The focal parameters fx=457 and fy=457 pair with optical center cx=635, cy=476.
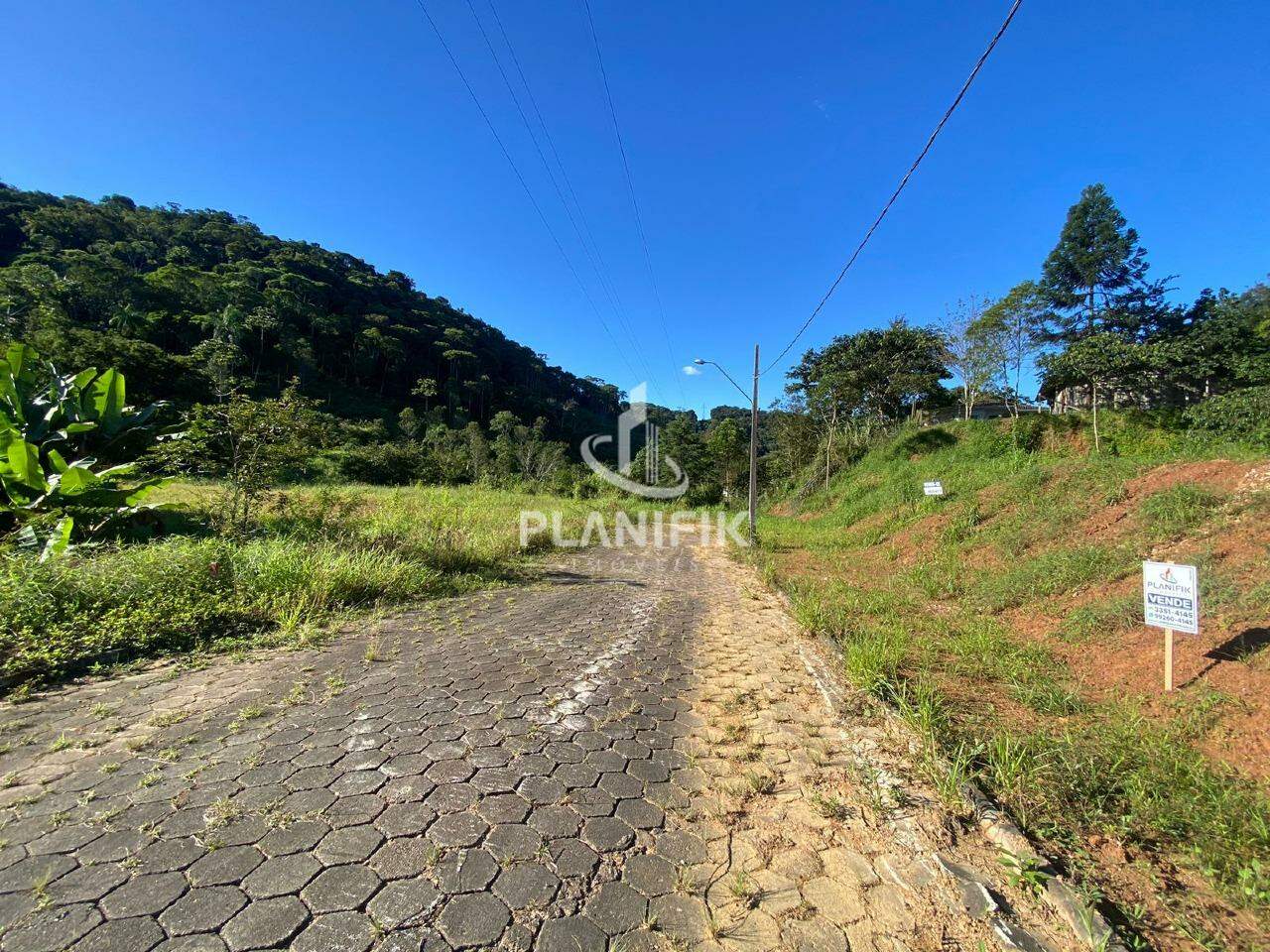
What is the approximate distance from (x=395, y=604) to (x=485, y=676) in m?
2.77

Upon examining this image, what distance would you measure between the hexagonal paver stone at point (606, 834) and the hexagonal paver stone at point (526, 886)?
0.26m

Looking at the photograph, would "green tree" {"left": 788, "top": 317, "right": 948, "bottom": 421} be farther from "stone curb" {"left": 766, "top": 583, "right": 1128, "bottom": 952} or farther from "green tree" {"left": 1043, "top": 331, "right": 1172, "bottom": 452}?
"stone curb" {"left": 766, "top": 583, "right": 1128, "bottom": 952}

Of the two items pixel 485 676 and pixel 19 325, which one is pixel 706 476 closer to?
pixel 485 676

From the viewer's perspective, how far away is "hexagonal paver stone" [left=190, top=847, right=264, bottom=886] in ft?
5.74

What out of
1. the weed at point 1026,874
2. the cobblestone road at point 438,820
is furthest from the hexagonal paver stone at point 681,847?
the weed at point 1026,874

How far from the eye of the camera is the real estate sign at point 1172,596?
3.49 meters

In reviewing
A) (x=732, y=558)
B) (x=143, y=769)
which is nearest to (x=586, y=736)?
(x=143, y=769)

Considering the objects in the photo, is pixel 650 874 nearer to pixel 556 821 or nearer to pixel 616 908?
pixel 616 908

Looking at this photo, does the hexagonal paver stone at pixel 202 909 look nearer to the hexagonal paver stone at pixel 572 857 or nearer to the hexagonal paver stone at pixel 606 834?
the hexagonal paver stone at pixel 572 857

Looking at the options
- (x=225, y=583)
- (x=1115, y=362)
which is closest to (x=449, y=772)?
(x=225, y=583)

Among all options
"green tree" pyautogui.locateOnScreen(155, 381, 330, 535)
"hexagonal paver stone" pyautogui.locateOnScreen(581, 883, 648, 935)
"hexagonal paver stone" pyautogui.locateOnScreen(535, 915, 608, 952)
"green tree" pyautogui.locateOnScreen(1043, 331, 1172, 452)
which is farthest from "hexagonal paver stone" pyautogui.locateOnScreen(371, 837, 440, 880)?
"green tree" pyautogui.locateOnScreen(1043, 331, 1172, 452)

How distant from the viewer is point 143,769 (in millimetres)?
2381

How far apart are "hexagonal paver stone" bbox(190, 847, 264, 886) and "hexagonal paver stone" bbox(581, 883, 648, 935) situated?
4.45ft

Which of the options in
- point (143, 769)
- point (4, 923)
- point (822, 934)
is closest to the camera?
point (4, 923)
